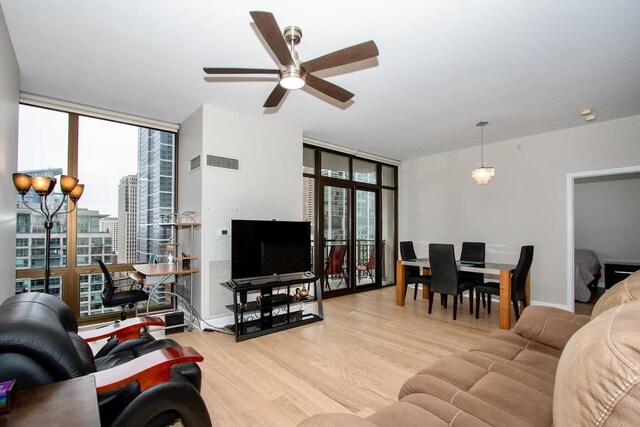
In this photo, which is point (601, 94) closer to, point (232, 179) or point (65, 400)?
point (232, 179)

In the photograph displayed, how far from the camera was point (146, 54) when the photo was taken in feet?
9.13

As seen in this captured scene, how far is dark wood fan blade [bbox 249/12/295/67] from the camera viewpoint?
1.68m

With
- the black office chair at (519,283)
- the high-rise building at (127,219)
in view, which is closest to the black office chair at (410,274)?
the black office chair at (519,283)

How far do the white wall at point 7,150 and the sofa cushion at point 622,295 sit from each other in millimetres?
3903

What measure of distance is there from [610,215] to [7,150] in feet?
31.6

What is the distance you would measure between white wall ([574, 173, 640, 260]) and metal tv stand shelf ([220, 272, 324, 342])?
6.41 meters

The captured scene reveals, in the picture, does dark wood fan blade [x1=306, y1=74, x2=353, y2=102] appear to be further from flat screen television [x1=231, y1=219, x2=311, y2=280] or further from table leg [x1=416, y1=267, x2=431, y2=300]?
table leg [x1=416, y1=267, x2=431, y2=300]

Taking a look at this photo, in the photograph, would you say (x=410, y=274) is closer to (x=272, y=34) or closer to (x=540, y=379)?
(x=540, y=379)

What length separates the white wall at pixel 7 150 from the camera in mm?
2375

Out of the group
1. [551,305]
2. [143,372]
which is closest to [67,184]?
[143,372]

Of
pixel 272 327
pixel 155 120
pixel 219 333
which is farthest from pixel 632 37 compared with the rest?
pixel 155 120

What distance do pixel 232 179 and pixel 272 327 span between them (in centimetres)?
196

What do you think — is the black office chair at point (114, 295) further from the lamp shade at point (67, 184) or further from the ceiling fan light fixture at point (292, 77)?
the ceiling fan light fixture at point (292, 77)

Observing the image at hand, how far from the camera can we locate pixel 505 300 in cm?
399
